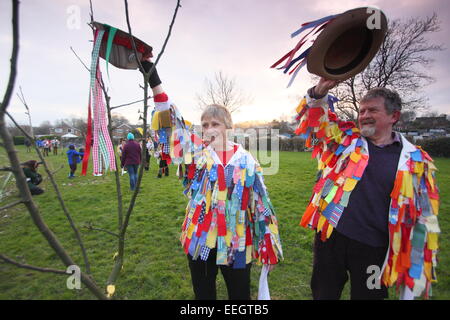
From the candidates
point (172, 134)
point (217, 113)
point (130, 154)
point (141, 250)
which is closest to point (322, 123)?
point (217, 113)

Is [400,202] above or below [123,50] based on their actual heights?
below

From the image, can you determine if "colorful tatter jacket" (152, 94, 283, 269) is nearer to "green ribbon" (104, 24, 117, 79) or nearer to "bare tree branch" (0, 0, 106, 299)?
"green ribbon" (104, 24, 117, 79)

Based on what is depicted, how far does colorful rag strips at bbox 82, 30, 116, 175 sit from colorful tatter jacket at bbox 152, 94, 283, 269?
37 cm

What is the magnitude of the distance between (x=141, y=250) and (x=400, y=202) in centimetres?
322

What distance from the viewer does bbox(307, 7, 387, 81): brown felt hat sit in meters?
1.19

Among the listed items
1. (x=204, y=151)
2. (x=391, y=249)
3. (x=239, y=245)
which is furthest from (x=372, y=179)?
(x=204, y=151)

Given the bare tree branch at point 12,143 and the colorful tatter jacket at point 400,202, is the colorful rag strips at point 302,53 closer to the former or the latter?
the colorful tatter jacket at point 400,202

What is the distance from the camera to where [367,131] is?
1.62m

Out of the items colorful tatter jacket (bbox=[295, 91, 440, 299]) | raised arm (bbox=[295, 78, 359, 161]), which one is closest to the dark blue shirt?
colorful tatter jacket (bbox=[295, 91, 440, 299])

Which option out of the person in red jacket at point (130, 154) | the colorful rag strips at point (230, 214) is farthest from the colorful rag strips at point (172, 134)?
the person in red jacket at point (130, 154)

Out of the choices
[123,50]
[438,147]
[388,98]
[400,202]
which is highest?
[123,50]

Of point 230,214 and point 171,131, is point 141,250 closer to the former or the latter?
point 230,214

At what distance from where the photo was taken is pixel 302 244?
341 centimetres

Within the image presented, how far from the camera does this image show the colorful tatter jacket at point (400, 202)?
145cm
